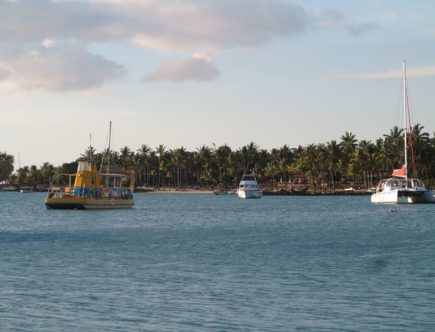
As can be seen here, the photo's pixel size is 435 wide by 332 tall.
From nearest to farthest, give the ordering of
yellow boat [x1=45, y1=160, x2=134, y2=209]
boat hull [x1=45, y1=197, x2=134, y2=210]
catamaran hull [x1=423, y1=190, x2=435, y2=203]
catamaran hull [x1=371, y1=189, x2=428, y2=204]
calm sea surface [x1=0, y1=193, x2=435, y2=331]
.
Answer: calm sea surface [x1=0, y1=193, x2=435, y2=331], boat hull [x1=45, y1=197, x2=134, y2=210], yellow boat [x1=45, y1=160, x2=134, y2=209], catamaran hull [x1=371, y1=189, x2=428, y2=204], catamaran hull [x1=423, y1=190, x2=435, y2=203]

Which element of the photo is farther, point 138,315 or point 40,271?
point 40,271

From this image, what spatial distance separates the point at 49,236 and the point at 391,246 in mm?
31754

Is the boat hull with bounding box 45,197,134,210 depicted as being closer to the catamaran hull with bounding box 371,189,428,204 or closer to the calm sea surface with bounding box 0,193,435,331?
the calm sea surface with bounding box 0,193,435,331

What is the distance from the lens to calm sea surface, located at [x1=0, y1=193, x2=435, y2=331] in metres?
30.8

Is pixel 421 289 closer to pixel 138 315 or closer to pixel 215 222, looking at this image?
pixel 138 315

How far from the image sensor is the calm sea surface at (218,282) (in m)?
30.8

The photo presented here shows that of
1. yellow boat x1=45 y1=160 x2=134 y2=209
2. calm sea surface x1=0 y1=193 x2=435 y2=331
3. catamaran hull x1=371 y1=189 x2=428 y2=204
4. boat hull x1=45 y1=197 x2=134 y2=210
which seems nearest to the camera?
calm sea surface x1=0 y1=193 x2=435 y2=331

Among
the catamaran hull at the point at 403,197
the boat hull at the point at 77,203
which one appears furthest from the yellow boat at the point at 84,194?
the catamaran hull at the point at 403,197

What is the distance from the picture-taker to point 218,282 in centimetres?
4062

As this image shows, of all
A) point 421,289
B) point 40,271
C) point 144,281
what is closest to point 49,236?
point 40,271

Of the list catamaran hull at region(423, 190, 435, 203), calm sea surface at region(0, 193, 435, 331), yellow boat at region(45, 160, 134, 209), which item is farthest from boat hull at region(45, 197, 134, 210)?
catamaran hull at region(423, 190, 435, 203)

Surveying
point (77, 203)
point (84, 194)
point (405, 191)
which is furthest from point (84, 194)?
point (405, 191)

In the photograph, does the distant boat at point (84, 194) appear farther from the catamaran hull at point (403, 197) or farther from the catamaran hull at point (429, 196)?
the catamaran hull at point (429, 196)

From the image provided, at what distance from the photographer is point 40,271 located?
149 ft
